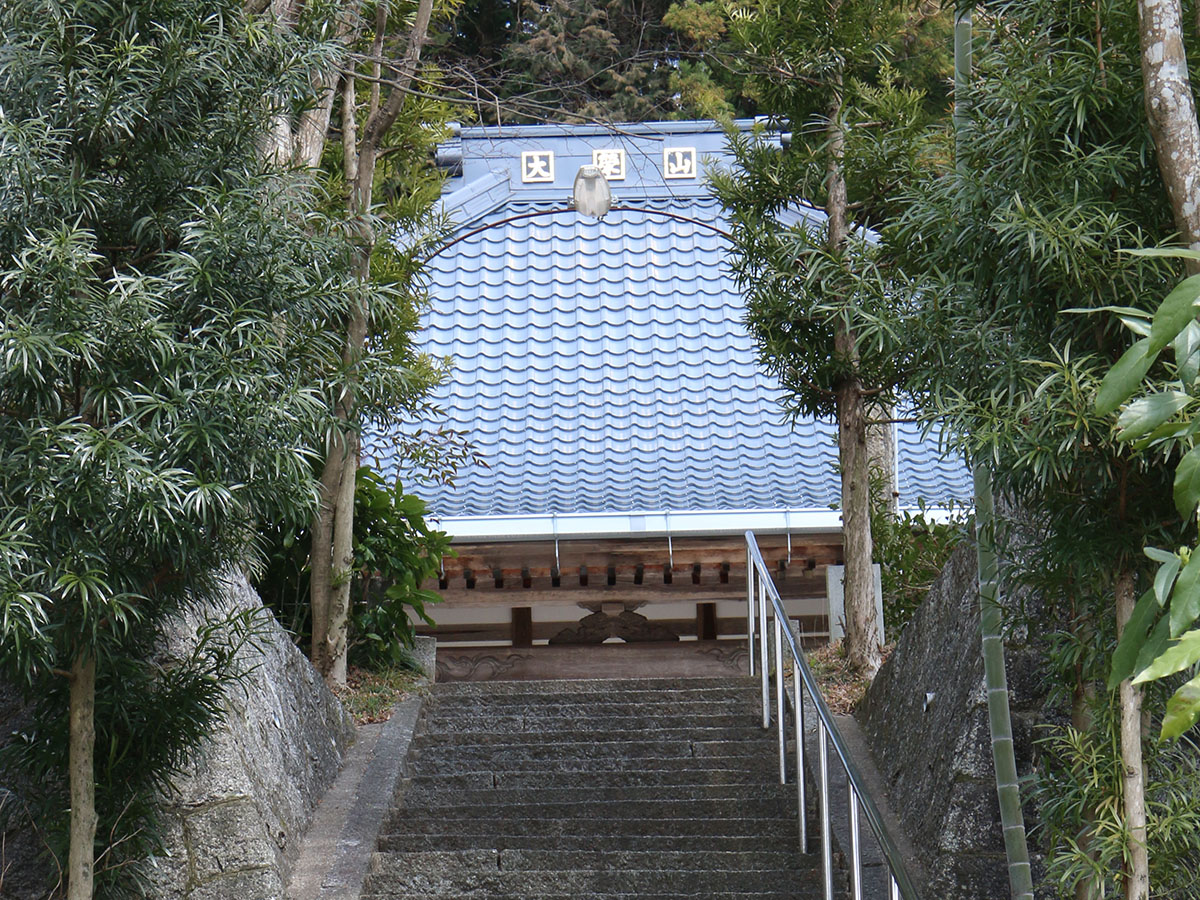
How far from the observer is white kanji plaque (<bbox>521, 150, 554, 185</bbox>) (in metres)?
10.6

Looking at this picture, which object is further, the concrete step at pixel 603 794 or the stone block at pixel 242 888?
the concrete step at pixel 603 794

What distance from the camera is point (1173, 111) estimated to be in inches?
114

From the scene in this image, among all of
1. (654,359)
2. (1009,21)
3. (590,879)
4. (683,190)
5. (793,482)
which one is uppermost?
(683,190)

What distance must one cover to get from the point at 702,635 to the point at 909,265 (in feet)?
15.1

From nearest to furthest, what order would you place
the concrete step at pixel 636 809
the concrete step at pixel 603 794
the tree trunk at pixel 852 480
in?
the concrete step at pixel 636 809
the concrete step at pixel 603 794
the tree trunk at pixel 852 480

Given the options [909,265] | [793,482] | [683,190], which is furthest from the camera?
[683,190]

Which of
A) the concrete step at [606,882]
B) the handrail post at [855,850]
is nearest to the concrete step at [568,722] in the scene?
the concrete step at [606,882]

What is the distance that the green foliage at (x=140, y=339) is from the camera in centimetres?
323

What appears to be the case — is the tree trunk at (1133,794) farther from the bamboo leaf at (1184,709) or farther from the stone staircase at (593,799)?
the bamboo leaf at (1184,709)

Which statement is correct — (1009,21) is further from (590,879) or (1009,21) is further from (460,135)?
(460,135)

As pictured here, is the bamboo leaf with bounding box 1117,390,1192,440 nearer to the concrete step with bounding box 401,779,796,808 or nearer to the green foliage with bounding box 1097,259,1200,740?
the green foliage with bounding box 1097,259,1200,740

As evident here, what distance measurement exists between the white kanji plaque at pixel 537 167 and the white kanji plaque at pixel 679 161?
3.19 feet

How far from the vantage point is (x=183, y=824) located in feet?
14.8

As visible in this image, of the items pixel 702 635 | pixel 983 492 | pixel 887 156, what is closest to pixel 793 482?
pixel 702 635
